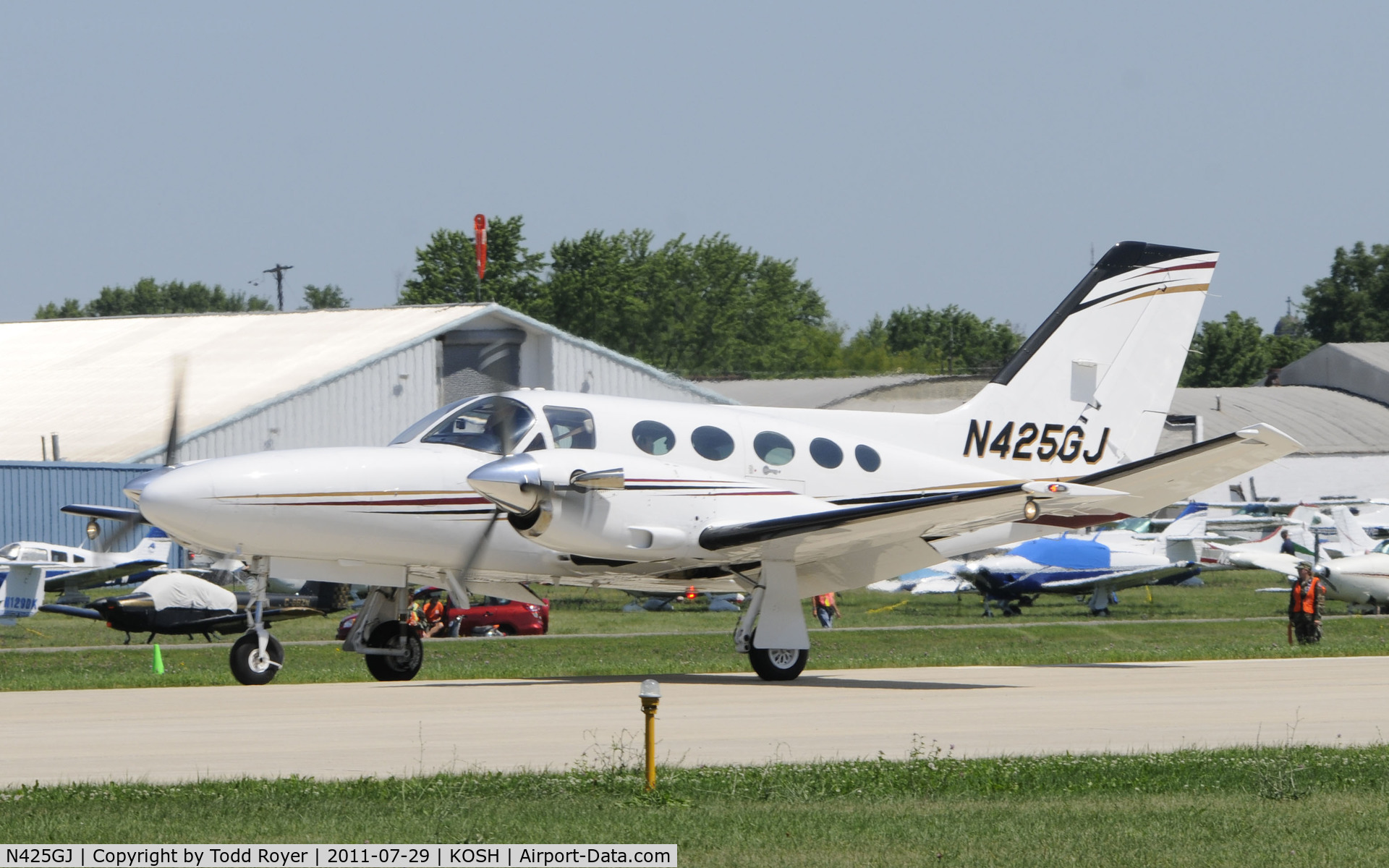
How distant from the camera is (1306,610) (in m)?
30.3

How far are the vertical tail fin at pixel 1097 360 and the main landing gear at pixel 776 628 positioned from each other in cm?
442

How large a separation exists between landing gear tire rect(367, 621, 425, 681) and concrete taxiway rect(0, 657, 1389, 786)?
260 millimetres

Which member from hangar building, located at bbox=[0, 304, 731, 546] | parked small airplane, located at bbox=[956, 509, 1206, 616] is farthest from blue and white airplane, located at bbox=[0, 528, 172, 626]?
parked small airplane, located at bbox=[956, 509, 1206, 616]

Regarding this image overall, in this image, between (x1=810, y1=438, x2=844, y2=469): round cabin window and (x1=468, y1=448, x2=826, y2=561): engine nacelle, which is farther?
(x1=810, y1=438, x2=844, y2=469): round cabin window

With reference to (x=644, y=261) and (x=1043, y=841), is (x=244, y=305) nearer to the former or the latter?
(x=644, y=261)

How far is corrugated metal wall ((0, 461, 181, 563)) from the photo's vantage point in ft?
149

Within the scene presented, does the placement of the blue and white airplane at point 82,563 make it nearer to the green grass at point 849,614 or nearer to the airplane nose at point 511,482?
the green grass at point 849,614

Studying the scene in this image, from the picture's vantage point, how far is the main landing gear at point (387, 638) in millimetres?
19219

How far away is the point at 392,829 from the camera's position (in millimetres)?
8742

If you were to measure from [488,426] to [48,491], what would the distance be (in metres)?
32.8

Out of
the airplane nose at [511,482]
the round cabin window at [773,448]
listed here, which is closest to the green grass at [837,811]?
the airplane nose at [511,482]

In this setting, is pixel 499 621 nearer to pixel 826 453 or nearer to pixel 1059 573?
pixel 1059 573

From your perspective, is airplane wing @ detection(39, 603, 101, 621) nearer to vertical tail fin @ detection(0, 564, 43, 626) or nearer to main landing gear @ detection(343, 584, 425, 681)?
vertical tail fin @ detection(0, 564, 43, 626)

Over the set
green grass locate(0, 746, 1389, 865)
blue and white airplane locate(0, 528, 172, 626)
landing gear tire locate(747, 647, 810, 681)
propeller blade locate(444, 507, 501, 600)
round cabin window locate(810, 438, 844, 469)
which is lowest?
blue and white airplane locate(0, 528, 172, 626)
